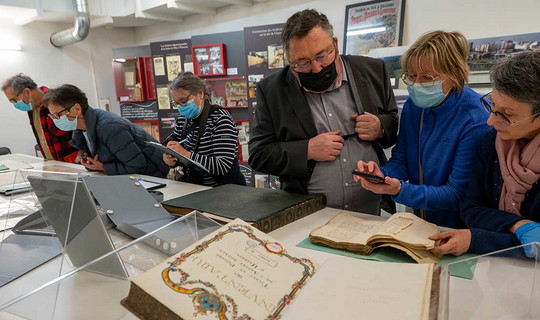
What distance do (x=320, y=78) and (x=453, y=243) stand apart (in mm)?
945

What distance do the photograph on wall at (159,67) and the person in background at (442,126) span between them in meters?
5.02

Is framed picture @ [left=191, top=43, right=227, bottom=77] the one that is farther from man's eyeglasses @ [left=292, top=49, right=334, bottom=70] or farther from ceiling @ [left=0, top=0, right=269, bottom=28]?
man's eyeglasses @ [left=292, top=49, right=334, bottom=70]

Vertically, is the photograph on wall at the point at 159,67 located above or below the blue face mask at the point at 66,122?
above

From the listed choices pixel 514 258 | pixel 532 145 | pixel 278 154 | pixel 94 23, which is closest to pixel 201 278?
pixel 514 258

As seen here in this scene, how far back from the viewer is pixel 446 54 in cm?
145

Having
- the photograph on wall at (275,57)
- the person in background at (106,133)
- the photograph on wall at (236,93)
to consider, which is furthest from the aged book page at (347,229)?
the photograph on wall at (236,93)

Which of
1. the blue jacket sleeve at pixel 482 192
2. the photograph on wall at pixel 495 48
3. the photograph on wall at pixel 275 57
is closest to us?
the blue jacket sleeve at pixel 482 192

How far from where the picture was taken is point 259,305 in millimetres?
799

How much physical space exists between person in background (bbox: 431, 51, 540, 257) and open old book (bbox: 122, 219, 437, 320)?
1.22 feet

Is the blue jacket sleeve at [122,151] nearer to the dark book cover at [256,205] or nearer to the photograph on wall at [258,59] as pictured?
the dark book cover at [256,205]

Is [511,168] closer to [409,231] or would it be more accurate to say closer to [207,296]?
[409,231]

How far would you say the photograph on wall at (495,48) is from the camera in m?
3.11

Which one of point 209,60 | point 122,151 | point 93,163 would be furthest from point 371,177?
point 209,60

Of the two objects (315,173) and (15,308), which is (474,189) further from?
(15,308)
